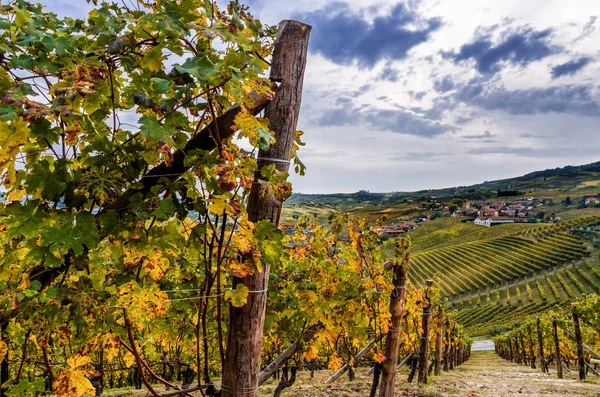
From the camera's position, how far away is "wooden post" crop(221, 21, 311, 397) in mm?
1975

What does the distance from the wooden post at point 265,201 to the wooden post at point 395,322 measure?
3534mm

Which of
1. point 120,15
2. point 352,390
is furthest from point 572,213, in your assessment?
point 120,15

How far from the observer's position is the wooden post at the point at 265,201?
1975 millimetres

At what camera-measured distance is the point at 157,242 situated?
1671 mm

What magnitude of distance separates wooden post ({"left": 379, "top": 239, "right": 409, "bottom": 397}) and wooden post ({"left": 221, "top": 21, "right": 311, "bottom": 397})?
3534 millimetres

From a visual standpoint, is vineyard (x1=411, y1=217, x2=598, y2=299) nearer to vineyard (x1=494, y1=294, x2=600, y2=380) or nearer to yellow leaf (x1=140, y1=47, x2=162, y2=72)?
vineyard (x1=494, y1=294, x2=600, y2=380)

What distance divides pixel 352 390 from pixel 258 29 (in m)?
8.46

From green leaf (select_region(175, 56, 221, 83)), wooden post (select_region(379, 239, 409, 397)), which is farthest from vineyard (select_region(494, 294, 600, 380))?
green leaf (select_region(175, 56, 221, 83))

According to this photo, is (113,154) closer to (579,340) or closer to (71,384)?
(71,384)

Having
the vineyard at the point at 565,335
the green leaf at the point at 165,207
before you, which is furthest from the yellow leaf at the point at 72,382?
the vineyard at the point at 565,335

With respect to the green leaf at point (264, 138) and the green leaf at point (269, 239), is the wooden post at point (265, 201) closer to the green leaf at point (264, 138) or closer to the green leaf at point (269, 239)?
the green leaf at point (269, 239)

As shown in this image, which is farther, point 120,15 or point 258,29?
point 258,29

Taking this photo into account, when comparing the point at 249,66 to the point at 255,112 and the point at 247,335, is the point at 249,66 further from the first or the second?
the point at 247,335

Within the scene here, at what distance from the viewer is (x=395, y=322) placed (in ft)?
17.4
